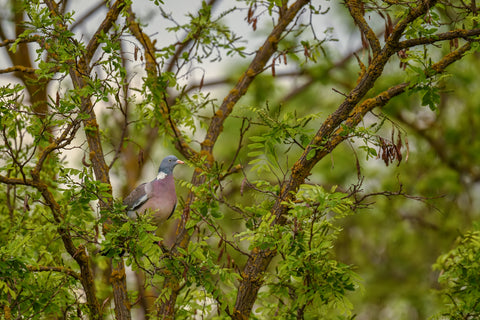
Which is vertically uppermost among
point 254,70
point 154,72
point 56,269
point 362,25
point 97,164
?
point 254,70

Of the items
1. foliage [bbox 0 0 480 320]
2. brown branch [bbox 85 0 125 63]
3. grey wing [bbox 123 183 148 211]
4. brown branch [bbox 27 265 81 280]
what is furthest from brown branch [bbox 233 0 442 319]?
brown branch [bbox 85 0 125 63]

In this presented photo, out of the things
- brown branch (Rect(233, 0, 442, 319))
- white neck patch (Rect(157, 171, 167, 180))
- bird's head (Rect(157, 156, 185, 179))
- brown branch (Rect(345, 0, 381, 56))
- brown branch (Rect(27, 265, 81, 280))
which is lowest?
brown branch (Rect(27, 265, 81, 280))

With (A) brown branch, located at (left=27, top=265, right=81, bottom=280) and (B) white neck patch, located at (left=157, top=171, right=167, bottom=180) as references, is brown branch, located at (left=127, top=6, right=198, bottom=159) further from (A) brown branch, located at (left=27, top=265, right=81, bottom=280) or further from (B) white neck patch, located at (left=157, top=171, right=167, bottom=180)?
(A) brown branch, located at (left=27, top=265, right=81, bottom=280)

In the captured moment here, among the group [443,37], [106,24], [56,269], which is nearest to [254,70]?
[106,24]

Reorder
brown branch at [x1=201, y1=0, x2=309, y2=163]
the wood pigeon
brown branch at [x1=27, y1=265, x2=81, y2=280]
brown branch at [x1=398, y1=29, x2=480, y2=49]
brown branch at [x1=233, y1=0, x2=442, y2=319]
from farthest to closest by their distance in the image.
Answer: brown branch at [x1=201, y1=0, x2=309, y2=163] < the wood pigeon < brown branch at [x1=27, y1=265, x2=81, y2=280] < brown branch at [x1=233, y1=0, x2=442, y2=319] < brown branch at [x1=398, y1=29, x2=480, y2=49]

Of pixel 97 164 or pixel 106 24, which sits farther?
pixel 106 24

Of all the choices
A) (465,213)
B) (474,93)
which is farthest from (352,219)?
(474,93)

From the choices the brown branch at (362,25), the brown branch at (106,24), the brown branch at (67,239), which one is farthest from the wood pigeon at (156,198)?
the brown branch at (362,25)

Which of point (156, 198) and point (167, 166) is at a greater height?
point (167, 166)

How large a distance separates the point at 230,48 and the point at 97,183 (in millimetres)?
1946

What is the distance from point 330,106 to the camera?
9.62m

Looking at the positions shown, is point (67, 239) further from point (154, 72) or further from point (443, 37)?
point (443, 37)

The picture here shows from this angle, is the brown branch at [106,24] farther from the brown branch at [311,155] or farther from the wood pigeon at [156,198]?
the brown branch at [311,155]

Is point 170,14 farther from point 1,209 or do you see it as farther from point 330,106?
point 330,106
